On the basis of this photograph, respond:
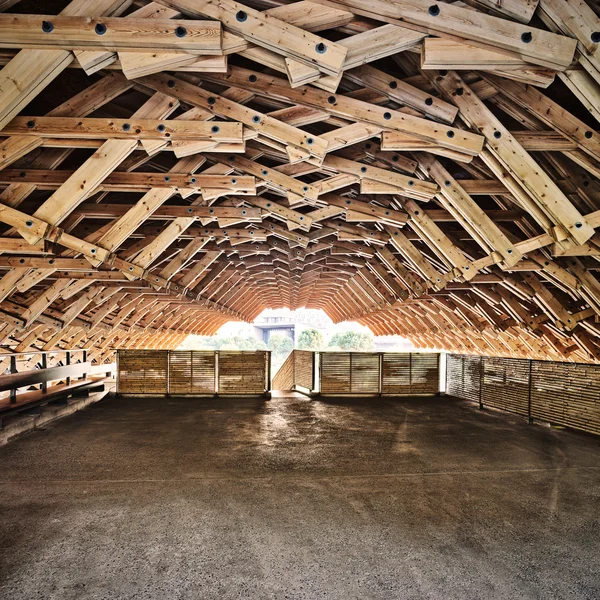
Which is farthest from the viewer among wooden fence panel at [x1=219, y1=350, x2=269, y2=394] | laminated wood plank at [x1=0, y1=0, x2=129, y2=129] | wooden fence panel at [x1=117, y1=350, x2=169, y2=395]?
wooden fence panel at [x1=219, y1=350, x2=269, y2=394]

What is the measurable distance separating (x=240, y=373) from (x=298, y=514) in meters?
8.13

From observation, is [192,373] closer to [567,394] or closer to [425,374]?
[425,374]

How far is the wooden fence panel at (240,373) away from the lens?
40.3ft

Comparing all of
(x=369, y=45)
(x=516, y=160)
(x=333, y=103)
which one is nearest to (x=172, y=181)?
(x=333, y=103)

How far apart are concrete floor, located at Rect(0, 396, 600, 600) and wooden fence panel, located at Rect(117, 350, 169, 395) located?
13.3ft

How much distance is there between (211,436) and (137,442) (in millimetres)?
1260

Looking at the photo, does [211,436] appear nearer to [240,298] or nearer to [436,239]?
[436,239]

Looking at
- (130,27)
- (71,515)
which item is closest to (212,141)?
(130,27)

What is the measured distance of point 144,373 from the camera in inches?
482

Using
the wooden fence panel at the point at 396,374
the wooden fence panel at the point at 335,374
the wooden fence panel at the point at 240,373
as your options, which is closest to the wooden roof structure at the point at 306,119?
the wooden fence panel at the point at 396,374

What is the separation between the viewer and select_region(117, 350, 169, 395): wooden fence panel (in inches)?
479

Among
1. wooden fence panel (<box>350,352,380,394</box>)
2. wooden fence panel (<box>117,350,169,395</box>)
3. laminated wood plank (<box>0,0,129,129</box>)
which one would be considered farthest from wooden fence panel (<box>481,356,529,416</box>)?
laminated wood plank (<box>0,0,129,129</box>)

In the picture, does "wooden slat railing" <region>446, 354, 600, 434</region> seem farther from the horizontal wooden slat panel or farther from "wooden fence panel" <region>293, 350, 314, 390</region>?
Answer: the horizontal wooden slat panel

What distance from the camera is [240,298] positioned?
71.5ft
